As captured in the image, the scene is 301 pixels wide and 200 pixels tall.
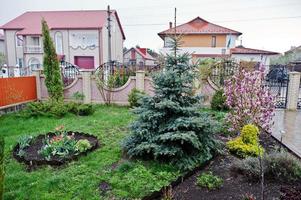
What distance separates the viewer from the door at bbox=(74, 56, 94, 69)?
28250mm

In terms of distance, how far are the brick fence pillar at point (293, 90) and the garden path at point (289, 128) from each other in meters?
0.57

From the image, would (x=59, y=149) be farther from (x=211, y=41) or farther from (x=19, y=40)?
(x=19, y=40)

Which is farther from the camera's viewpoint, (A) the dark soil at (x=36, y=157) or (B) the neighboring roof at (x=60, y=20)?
(B) the neighboring roof at (x=60, y=20)

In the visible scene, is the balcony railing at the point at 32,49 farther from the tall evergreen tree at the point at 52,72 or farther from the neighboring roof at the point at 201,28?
the tall evergreen tree at the point at 52,72

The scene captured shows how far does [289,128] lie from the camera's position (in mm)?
7770

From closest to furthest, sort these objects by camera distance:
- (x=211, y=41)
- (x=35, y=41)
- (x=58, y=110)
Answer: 1. (x=58, y=110)
2. (x=211, y=41)
3. (x=35, y=41)

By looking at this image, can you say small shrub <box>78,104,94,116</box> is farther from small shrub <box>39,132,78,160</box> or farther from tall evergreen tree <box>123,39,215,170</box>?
tall evergreen tree <box>123,39,215,170</box>

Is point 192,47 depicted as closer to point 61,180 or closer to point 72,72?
point 72,72

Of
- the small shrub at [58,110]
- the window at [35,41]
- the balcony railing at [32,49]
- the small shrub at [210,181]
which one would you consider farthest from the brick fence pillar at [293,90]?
the window at [35,41]

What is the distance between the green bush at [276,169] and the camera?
394cm


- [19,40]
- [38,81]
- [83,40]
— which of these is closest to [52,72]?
[38,81]

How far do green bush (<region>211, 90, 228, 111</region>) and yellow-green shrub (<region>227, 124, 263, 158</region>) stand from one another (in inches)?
179

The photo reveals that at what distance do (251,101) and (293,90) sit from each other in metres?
6.26

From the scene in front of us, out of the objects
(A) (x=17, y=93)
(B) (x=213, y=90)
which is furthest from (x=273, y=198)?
(A) (x=17, y=93)
